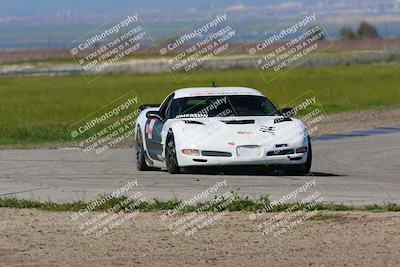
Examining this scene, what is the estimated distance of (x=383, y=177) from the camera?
18906 millimetres

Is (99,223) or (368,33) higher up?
(99,223)

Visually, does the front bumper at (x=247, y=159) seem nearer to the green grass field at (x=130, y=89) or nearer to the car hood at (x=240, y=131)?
the car hood at (x=240, y=131)

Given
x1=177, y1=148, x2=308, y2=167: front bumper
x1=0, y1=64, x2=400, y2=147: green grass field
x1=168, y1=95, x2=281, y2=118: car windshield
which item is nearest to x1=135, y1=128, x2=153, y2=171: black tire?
x1=168, y1=95, x2=281, y2=118: car windshield

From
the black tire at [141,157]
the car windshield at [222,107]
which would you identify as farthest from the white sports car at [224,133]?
the black tire at [141,157]

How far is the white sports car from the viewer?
1877 centimetres

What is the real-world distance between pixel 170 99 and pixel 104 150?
510 cm

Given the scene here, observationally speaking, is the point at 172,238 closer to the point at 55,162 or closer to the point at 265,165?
the point at 265,165

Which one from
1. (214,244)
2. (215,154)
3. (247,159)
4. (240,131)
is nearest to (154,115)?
(215,154)

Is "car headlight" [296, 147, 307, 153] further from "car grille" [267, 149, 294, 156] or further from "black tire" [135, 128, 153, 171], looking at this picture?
"black tire" [135, 128, 153, 171]

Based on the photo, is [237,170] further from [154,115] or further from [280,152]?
[154,115]

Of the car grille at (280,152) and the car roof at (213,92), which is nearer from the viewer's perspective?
the car grille at (280,152)

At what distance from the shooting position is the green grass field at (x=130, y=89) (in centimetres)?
3684

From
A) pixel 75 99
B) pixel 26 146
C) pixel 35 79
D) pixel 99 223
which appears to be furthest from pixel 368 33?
pixel 99 223

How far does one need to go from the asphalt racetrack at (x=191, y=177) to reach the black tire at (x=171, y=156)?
0.19 m
